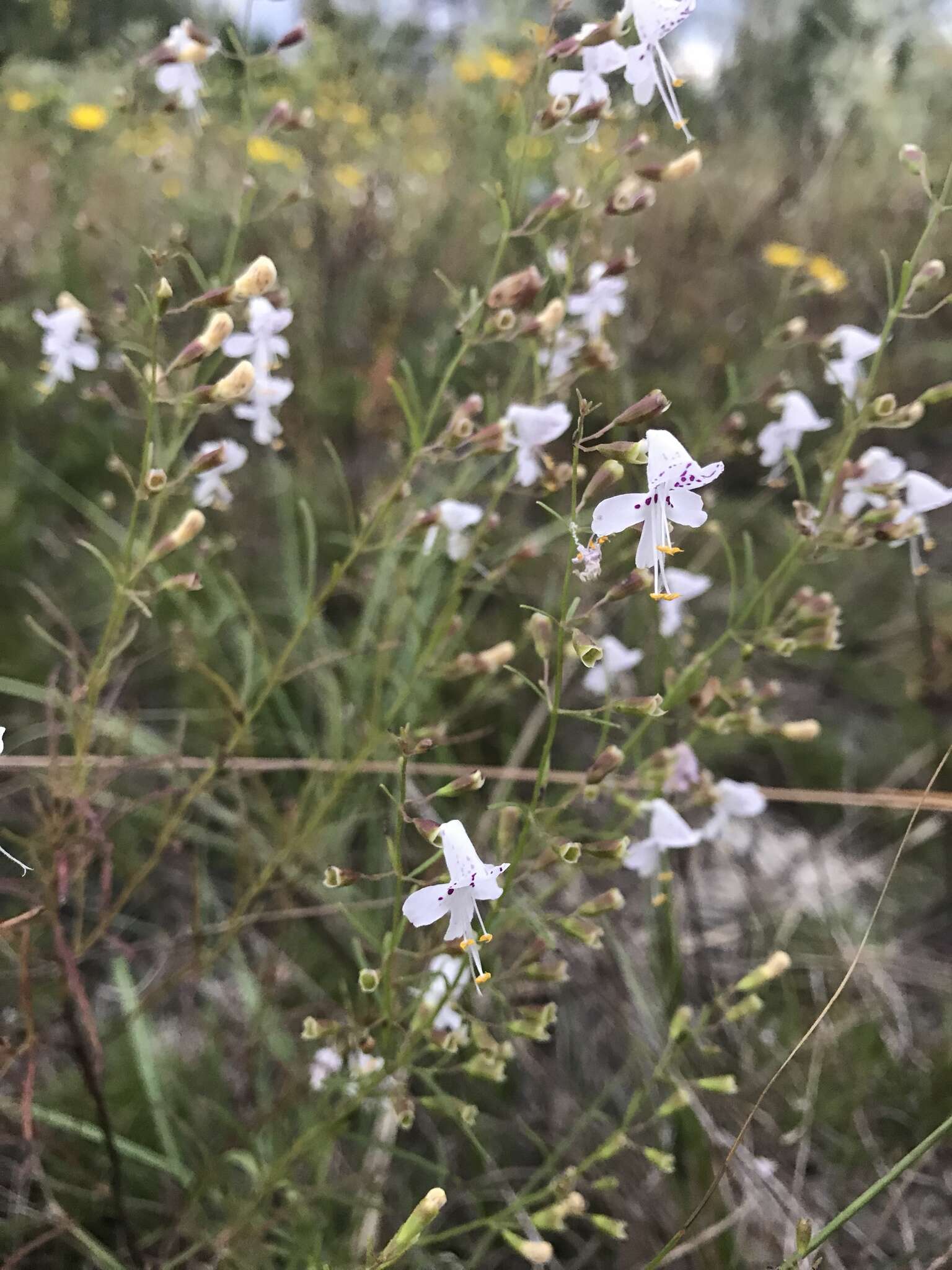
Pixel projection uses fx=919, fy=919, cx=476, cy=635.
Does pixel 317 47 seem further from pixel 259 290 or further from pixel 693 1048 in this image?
pixel 693 1048

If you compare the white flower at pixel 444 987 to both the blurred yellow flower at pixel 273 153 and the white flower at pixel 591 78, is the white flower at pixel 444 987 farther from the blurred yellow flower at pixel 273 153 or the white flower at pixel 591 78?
the blurred yellow flower at pixel 273 153

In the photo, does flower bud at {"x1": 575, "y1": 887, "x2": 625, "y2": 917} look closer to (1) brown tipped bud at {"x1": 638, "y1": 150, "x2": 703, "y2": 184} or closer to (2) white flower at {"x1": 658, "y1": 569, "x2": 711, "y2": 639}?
(2) white flower at {"x1": 658, "y1": 569, "x2": 711, "y2": 639}

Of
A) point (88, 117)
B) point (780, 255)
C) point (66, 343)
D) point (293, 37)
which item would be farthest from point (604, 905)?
point (88, 117)

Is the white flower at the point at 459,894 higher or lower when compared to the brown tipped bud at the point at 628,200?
lower

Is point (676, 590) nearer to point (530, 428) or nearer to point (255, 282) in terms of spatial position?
point (530, 428)

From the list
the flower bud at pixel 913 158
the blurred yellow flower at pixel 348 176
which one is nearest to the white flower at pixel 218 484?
the flower bud at pixel 913 158

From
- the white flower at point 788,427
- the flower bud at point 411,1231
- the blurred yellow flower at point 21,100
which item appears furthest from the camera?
the blurred yellow flower at point 21,100

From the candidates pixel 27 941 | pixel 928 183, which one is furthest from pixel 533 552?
pixel 27 941
